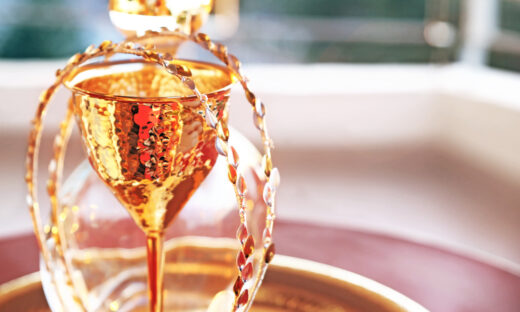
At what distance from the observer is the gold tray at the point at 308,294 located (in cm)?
42

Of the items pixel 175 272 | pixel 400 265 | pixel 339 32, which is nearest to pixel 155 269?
pixel 175 272

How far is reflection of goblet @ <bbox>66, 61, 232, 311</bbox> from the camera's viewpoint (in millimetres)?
312

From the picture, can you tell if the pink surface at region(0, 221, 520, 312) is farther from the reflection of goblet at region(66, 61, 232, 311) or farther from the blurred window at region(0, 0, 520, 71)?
the blurred window at region(0, 0, 520, 71)

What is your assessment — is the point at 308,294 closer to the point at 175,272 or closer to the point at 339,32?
the point at 175,272

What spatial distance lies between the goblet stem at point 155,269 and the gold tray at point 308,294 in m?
0.07

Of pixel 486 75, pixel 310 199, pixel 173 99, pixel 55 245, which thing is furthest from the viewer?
pixel 486 75

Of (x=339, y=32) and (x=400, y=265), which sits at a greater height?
(x=339, y=32)

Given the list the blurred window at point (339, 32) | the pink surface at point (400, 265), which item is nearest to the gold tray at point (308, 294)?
the pink surface at point (400, 265)

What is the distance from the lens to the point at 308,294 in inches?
17.6

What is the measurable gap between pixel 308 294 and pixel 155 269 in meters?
0.11

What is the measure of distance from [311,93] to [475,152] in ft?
1.41

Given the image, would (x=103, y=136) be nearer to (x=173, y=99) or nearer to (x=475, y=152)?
(x=173, y=99)

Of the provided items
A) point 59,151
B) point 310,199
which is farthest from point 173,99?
point 310,199

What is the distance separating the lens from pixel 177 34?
356mm
